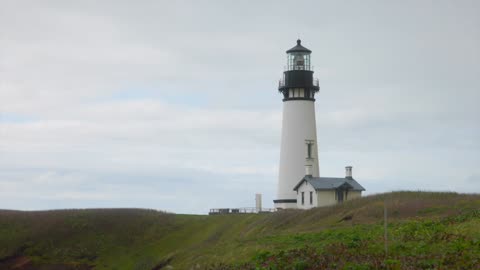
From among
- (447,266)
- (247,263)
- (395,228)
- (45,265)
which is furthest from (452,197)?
(45,265)

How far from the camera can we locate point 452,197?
45812 mm

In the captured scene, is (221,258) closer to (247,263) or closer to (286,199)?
(247,263)

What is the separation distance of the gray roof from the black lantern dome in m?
7.61

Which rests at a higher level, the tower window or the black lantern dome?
the black lantern dome

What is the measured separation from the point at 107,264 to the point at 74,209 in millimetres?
14593

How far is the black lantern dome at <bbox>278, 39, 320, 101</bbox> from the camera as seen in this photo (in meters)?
64.4

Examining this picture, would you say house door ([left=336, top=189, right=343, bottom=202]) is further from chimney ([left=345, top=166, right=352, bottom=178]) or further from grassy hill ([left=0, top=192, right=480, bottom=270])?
→ grassy hill ([left=0, top=192, right=480, bottom=270])

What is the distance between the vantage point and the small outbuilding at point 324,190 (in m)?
60.1

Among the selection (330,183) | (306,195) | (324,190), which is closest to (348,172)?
(330,183)

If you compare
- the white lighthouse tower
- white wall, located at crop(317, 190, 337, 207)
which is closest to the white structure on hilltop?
the white lighthouse tower

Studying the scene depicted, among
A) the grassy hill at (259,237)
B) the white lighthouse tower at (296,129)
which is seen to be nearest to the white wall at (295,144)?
the white lighthouse tower at (296,129)

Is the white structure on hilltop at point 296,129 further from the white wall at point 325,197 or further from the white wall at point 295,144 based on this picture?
the white wall at point 325,197

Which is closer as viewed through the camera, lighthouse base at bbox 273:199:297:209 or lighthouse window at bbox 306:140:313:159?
lighthouse base at bbox 273:199:297:209

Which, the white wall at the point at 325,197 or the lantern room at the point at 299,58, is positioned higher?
the lantern room at the point at 299,58
